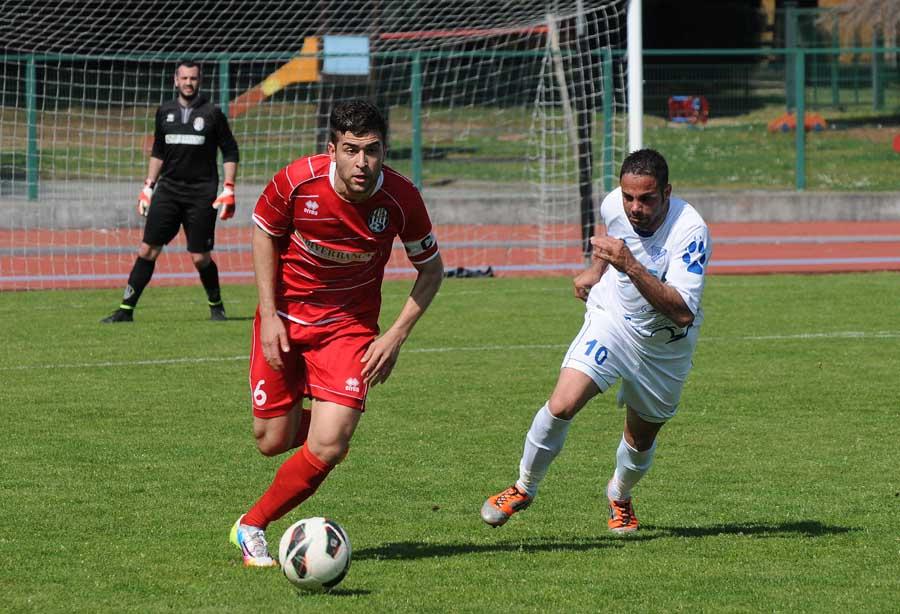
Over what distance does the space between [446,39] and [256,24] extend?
2.92m

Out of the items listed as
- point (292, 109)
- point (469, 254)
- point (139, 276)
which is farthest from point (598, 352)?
point (292, 109)

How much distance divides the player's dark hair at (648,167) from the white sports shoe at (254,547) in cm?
199

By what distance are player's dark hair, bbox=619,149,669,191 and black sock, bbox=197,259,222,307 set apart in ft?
24.4

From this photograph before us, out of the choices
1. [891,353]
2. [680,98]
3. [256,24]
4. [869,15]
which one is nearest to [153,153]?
[891,353]

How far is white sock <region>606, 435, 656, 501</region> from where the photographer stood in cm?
615

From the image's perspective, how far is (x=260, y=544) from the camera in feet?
18.0

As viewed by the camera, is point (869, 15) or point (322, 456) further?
point (869, 15)

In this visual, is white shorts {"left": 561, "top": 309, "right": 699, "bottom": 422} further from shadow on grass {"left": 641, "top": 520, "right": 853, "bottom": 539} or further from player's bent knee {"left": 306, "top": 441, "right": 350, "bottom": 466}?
player's bent knee {"left": 306, "top": 441, "right": 350, "bottom": 466}

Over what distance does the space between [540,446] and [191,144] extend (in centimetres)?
728

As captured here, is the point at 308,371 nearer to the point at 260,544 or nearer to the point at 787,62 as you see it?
the point at 260,544

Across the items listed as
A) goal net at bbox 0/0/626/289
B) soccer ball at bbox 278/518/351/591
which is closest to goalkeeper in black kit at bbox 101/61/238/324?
goal net at bbox 0/0/626/289

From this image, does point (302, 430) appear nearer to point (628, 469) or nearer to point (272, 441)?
point (272, 441)

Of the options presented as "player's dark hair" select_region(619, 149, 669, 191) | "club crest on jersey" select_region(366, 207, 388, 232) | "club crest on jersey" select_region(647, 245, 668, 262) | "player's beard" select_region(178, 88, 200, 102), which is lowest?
"club crest on jersey" select_region(647, 245, 668, 262)

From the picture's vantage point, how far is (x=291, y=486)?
5.49 meters
